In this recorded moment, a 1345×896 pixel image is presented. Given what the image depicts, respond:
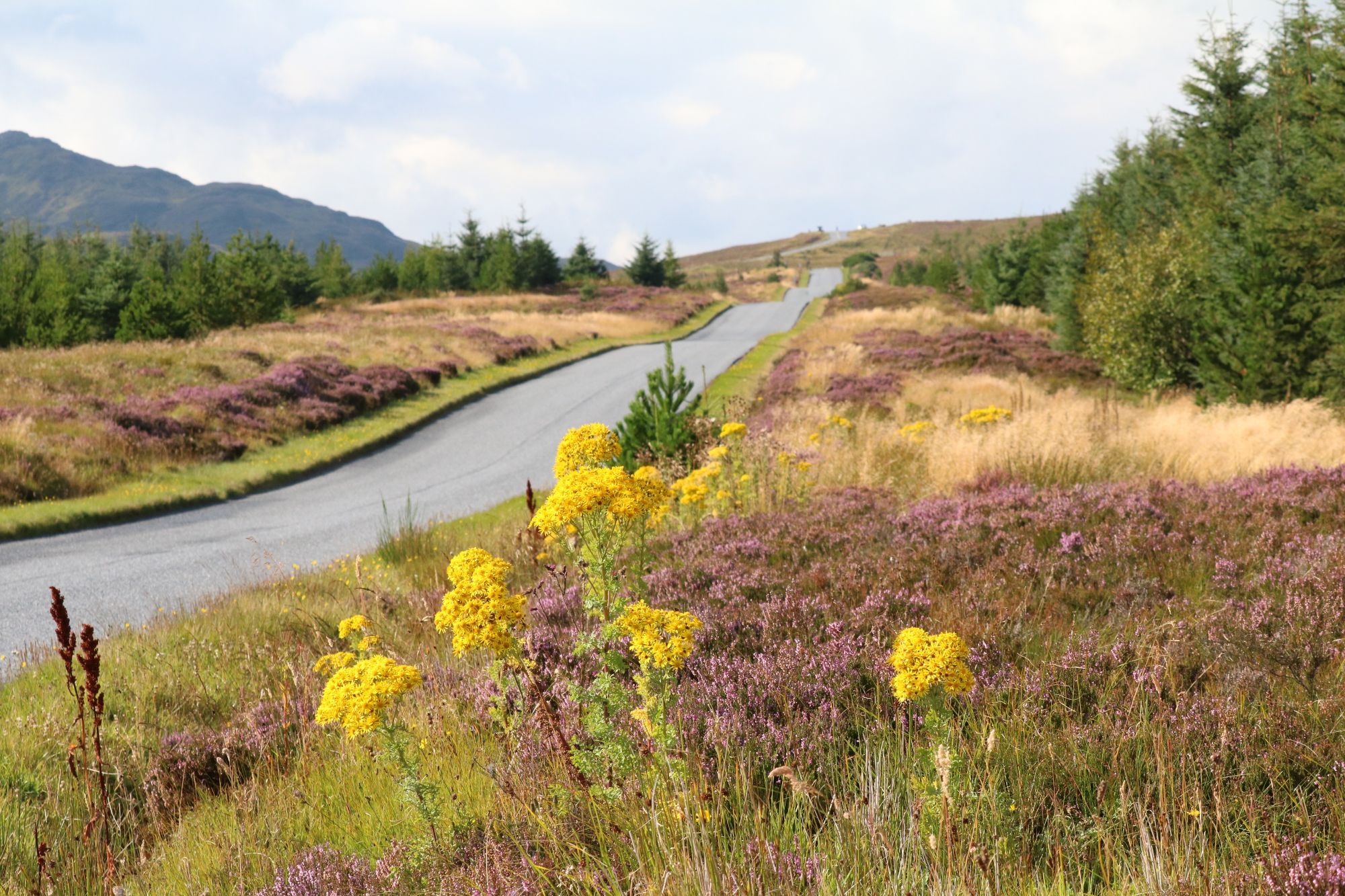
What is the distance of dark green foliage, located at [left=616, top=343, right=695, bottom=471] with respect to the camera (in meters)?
10.6

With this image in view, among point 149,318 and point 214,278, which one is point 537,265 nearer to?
point 214,278

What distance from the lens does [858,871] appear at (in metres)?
2.29

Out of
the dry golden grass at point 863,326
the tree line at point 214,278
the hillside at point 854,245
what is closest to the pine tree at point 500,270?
the tree line at point 214,278

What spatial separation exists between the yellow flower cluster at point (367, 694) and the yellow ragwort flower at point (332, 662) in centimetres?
40

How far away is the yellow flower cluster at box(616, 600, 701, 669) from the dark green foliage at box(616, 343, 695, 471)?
25.3 ft

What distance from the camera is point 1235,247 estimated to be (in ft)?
61.5

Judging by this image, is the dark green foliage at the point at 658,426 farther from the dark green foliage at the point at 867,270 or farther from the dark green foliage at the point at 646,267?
the dark green foliage at the point at 867,270

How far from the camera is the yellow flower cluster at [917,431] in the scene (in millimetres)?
10522

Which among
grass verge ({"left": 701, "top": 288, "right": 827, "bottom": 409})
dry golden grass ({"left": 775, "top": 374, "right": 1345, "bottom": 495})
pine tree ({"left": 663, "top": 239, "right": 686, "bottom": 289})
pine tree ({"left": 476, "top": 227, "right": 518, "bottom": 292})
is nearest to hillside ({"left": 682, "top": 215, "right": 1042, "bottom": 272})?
pine tree ({"left": 663, "top": 239, "right": 686, "bottom": 289})

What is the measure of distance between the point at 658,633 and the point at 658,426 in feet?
26.9

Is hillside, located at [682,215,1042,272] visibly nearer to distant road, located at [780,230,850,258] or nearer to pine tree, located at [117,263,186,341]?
distant road, located at [780,230,850,258]

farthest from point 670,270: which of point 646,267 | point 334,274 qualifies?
point 334,274

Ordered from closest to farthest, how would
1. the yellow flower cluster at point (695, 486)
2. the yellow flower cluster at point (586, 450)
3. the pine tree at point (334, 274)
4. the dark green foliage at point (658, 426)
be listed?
the yellow flower cluster at point (586, 450)
the yellow flower cluster at point (695, 486)
the dark green foliage at point (658, 426)
the pine tree at point (334, 274)

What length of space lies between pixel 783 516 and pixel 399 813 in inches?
173
